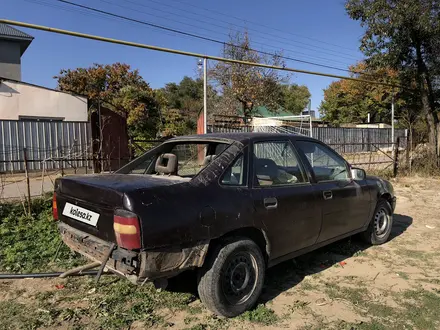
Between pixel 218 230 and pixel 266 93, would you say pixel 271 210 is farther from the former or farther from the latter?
pixel 266 93

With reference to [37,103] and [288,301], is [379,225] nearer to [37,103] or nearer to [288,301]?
[288,301]

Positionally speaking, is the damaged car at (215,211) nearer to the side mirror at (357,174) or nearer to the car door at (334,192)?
the car door at (334,192)

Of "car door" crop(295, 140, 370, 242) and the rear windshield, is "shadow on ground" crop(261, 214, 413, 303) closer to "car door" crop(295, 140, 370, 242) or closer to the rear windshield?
"car door" crop(295, 140, 370, 242)

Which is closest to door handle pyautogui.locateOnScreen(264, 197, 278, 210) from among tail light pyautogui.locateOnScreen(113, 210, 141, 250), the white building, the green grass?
the green grass

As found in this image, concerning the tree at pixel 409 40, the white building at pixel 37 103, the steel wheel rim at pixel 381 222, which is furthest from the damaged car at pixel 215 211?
the white building at pixel 37 103

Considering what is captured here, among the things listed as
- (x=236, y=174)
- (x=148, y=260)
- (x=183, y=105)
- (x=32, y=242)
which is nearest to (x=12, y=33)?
(x=32, y=242)

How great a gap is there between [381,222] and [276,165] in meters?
2.59

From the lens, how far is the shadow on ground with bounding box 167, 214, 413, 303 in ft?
12.7

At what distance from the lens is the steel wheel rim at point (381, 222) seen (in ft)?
17.6

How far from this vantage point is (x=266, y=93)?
85.5 feet

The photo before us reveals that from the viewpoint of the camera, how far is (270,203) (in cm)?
351

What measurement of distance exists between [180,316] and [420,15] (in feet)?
43.8

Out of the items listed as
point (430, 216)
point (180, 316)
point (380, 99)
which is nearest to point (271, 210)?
point (180, 316)

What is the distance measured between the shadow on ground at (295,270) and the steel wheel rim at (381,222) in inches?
11.2
